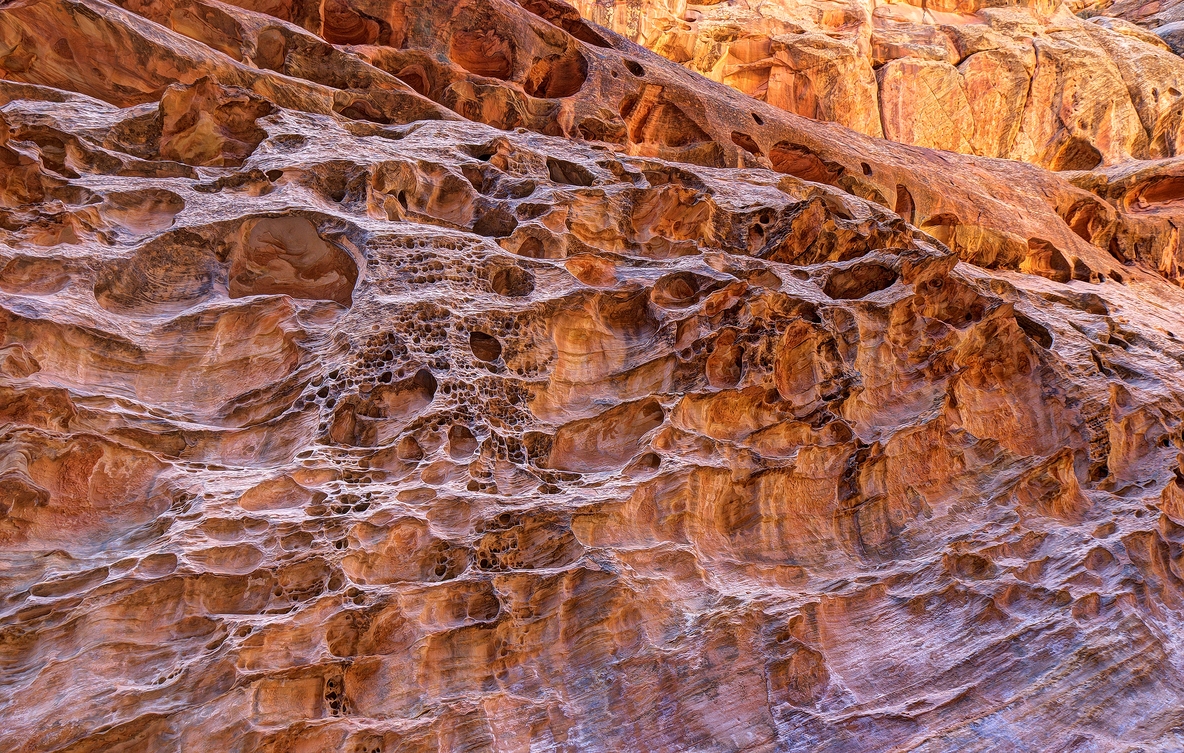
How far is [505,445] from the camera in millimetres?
5488

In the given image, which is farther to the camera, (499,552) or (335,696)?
(499,552)

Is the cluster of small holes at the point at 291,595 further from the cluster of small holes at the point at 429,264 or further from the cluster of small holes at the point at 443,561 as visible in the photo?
the cluster of small holes at the point at 429,264

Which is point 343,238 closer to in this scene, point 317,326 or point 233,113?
point 317,326

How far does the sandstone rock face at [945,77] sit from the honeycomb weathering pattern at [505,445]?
10.4 meters

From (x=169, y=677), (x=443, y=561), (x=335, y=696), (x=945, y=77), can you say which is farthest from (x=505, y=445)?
(x=945, y=77)

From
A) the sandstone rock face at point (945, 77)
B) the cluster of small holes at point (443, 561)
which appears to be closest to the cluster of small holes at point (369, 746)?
the cluster of small holes at point (443, 561)

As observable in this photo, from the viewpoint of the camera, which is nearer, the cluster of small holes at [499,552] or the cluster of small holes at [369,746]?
the cluster of small holes at [369,746]

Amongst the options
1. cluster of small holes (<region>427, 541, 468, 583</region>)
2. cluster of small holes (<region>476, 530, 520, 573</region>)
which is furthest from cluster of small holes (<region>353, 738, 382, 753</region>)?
cluster of small holes (<region>476, 530, 520, 573</region>)

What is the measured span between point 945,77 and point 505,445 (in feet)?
56.3

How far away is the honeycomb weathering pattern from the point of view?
4469 millimetres

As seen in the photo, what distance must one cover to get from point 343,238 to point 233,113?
1.99 metres

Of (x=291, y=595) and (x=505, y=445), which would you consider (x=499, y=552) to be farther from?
(x=291, y=595)

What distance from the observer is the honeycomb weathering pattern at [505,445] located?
4.47 meters

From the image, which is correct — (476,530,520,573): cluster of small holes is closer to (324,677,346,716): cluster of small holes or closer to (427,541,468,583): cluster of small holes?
(427,541,468,583): cluster of small holes
